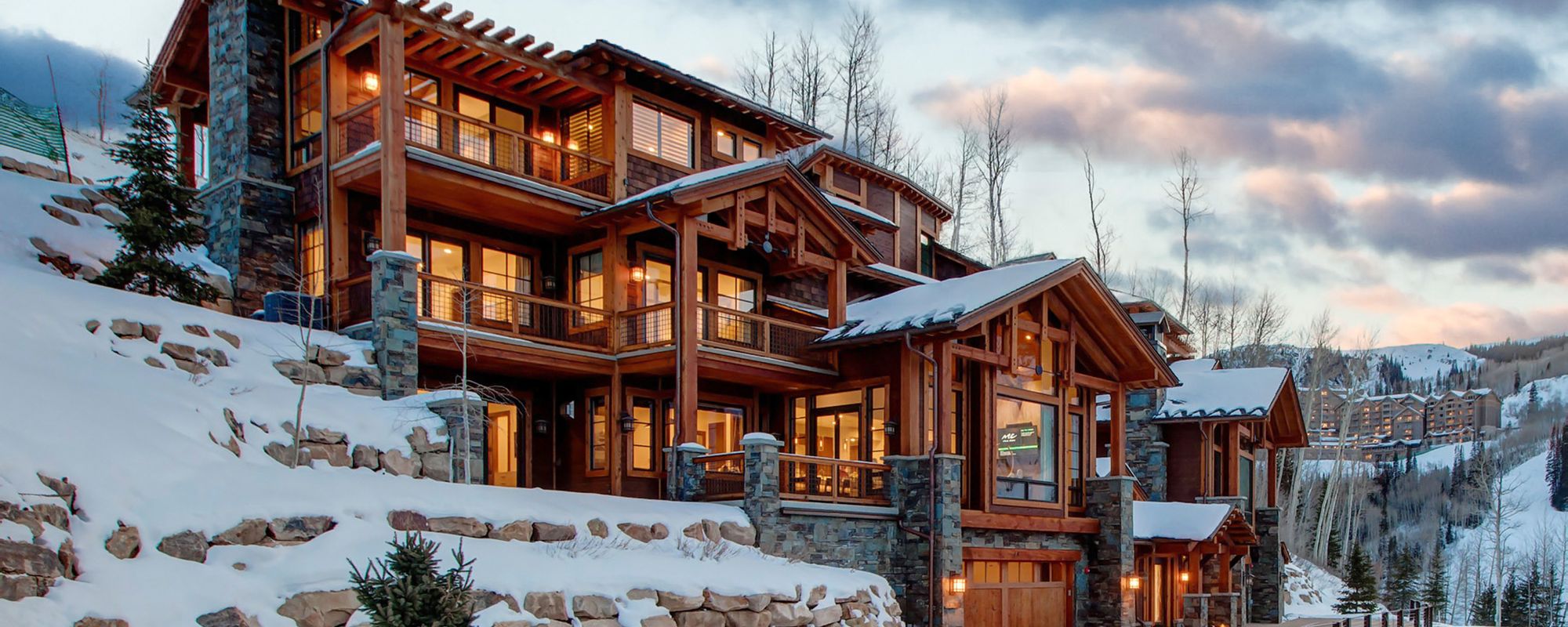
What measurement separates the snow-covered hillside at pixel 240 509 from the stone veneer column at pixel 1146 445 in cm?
1448

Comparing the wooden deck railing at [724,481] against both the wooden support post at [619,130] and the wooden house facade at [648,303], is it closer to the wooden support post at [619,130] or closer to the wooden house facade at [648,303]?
the wooden house facade at [648,303]

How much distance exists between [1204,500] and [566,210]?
17.2 m

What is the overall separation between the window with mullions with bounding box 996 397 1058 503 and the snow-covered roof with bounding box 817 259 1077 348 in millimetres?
2149

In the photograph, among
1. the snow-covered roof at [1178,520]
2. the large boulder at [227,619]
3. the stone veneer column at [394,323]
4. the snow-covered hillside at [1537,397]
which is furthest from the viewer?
the snow-covered hillside at [1537,397]

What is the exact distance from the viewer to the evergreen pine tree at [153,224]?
15.3 metres

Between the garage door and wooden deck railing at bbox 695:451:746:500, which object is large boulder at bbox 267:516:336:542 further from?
the garage door

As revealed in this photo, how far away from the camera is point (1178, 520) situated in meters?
23.3

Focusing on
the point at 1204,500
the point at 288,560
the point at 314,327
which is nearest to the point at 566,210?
the point at 314,327

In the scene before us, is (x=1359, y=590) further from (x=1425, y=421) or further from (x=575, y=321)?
(x=1425, y=421)

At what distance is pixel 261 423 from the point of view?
12242 millimetres

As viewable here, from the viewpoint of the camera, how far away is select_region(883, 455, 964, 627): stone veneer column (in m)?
17.2

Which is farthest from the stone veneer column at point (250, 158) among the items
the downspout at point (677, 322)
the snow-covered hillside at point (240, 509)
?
the downspout at point (677, 322)

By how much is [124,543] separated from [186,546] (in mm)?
449

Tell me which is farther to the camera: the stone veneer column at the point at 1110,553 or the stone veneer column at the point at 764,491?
the stone veneer column at the point at 1110,553
